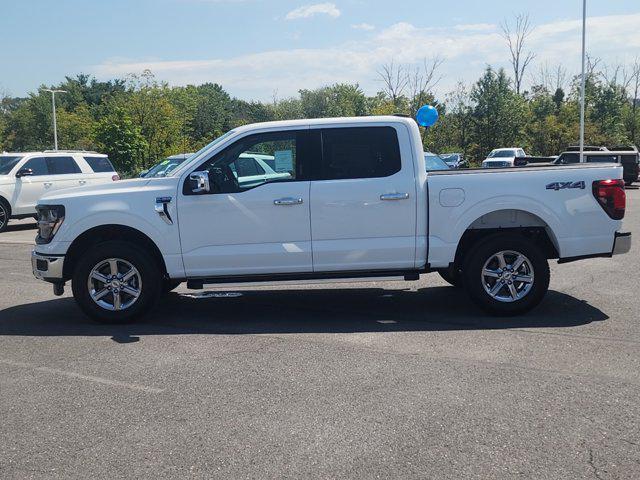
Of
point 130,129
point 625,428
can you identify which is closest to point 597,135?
point 130,129

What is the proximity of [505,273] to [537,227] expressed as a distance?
645 mm

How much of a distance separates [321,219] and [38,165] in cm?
1316

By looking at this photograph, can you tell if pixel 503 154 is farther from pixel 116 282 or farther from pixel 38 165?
pixel 116 282

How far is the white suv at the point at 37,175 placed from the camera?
56.7 feet

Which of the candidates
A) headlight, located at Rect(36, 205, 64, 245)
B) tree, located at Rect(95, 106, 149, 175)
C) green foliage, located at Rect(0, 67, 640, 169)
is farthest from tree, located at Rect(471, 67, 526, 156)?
headlight, located at Rect(36, 205, 64, 245)

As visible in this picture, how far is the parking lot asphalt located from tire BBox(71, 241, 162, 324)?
22 centimetres

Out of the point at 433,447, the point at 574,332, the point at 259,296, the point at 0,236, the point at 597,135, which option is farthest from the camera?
the point at 597,135

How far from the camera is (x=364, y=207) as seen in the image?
282 inches

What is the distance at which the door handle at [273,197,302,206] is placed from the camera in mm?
7129

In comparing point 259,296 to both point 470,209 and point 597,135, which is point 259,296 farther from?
point 597,135

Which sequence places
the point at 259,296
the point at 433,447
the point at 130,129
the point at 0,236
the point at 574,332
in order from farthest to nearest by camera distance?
the point at 130,129, the point at 0,236, the point at 259,296, the point at 574,332, the point at 433,447

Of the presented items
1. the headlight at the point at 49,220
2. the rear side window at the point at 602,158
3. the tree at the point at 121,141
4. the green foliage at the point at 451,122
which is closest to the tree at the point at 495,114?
the green foliage at the point at 451,122

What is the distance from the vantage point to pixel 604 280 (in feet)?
31.0

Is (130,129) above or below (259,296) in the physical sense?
above
